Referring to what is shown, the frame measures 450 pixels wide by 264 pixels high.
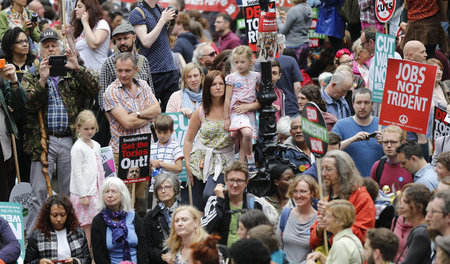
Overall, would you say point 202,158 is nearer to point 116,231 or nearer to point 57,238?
point 116,231

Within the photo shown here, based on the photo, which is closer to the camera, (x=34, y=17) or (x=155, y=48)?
(x=155, y=48)

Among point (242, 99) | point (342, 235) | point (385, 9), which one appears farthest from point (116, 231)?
point (385, 9)

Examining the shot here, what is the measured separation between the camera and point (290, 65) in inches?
583

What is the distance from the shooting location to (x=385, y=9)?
14.2m

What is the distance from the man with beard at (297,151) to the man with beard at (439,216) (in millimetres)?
3358

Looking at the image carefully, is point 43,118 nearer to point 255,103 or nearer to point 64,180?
point 64,180

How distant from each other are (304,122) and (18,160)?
4.69m

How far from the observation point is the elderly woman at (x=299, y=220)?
32.7 feet

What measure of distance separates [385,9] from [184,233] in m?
5.87

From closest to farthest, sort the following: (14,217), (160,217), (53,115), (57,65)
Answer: (160,217) < (14,217) < (57,65) < (53,115)

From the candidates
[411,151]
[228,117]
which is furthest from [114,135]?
[411,151]

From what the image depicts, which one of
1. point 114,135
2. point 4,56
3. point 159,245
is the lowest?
point 159,245

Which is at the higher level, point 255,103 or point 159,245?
point 255,103

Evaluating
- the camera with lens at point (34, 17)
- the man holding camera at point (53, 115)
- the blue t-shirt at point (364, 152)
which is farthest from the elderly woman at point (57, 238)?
the camera with lens at point (34, 17)
